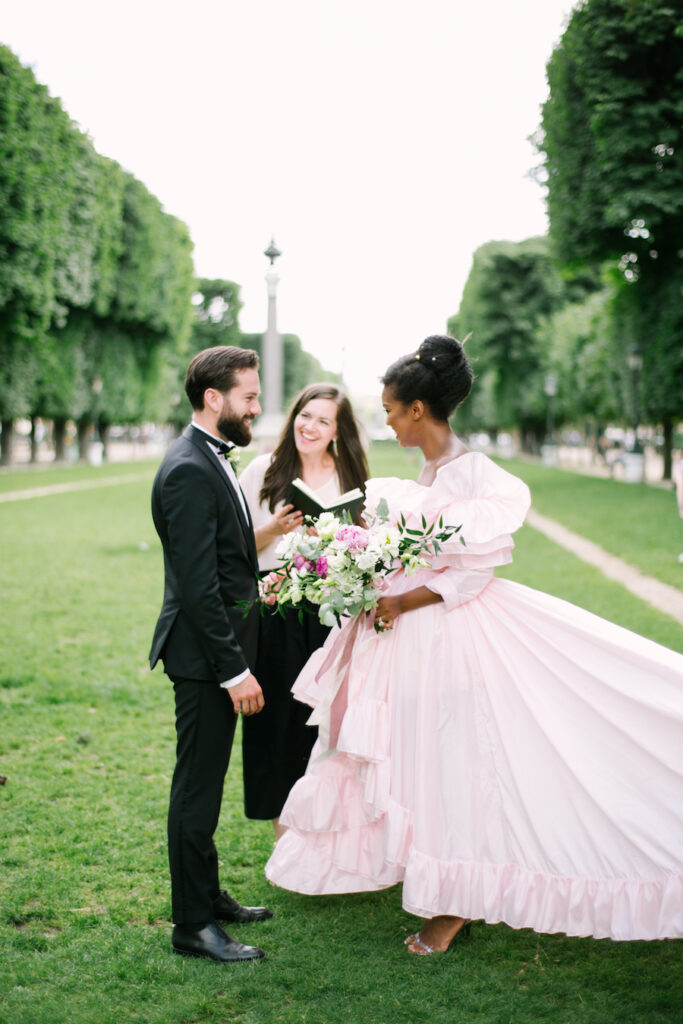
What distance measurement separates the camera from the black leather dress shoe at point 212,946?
371cm

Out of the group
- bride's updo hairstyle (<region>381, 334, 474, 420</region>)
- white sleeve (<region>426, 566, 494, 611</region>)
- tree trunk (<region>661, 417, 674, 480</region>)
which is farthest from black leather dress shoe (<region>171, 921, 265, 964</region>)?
tree trunk (<region>661, 417, 674, 480</region>)

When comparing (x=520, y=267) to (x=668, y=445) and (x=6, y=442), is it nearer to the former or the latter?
(x=668, y=445)

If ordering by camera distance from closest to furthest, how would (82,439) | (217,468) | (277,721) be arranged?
1. (217,468)
2. (277,721)
3. (82,439)

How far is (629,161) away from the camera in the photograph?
79.6 ft

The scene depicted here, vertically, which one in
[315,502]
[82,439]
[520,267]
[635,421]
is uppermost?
[520,267]

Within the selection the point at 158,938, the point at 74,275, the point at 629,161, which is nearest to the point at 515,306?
the point at 74,275

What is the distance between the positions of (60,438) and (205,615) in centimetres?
4840

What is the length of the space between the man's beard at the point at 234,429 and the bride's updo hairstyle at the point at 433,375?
64 cm

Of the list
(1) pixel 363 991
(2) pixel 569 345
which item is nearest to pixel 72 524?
(1) pixel 363 991

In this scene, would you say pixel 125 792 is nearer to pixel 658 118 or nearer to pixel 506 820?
pixel 506 820

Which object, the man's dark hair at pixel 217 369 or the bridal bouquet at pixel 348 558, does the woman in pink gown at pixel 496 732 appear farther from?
the man's dark hair at pixel 217 369

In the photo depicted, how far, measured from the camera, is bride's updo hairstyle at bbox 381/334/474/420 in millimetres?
3752

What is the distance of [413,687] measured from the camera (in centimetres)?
374

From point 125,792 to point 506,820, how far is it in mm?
2954
